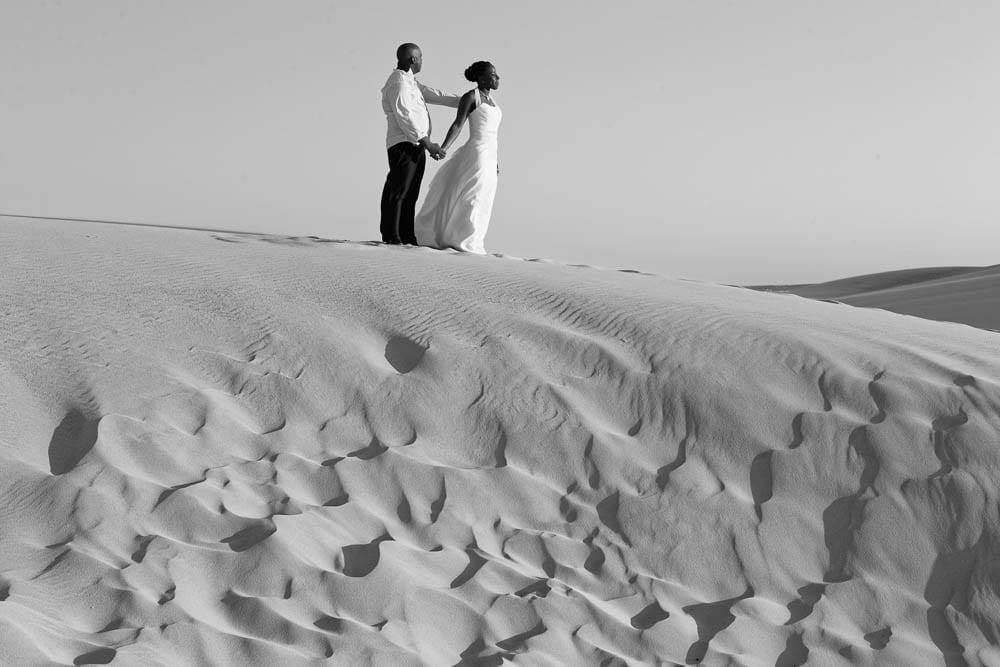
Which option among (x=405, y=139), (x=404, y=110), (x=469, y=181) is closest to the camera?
(x=404, y=110)

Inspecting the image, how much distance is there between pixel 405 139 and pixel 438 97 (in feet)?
1.74

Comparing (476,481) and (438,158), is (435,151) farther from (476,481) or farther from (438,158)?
(476,481)

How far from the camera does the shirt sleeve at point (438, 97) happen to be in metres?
8.42

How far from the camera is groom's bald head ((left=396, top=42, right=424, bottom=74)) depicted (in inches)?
319

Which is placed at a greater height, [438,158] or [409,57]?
[409,57]

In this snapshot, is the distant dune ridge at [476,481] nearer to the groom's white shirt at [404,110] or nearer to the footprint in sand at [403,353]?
the footprint in sand at [403,353]

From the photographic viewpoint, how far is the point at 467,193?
8.41 metres

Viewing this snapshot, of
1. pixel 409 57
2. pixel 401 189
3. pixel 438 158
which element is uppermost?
pixel 409 57

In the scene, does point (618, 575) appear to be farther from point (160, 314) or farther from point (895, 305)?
point (895, 305)

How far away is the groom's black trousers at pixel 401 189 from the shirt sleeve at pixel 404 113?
0.10 metres

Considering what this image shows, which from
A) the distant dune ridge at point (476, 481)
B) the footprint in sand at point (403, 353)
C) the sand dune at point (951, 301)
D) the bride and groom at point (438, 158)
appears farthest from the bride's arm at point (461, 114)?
the sand dune at point (951, 301)

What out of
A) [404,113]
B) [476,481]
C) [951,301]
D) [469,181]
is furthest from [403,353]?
[951,301]

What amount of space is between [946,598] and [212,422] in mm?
2785

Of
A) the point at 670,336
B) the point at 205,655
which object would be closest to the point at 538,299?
the point at 670,336
